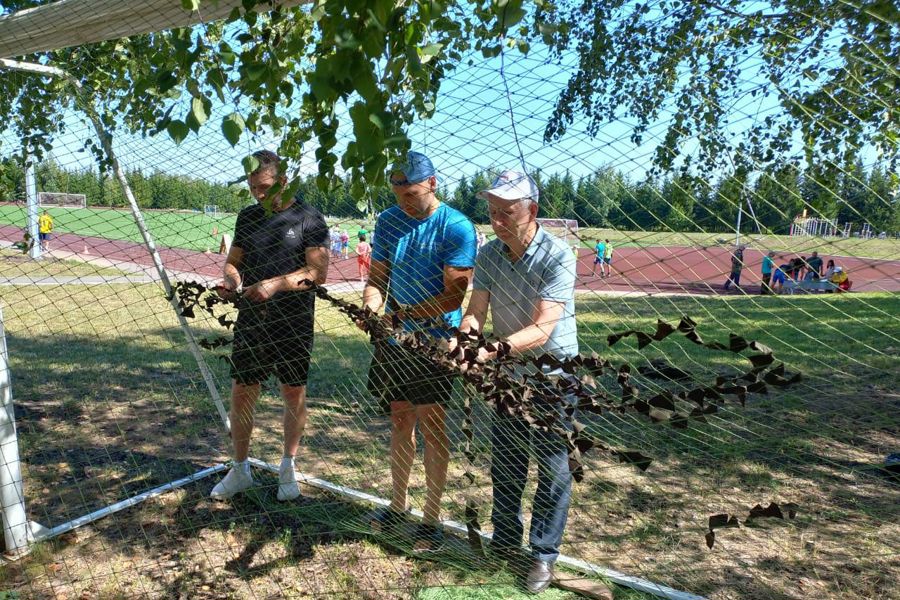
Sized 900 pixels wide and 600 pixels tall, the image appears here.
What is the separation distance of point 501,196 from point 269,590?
5.77ft

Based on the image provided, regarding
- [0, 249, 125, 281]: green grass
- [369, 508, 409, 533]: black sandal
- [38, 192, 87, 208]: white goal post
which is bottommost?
[369, 508, 409, 533]: black sandal

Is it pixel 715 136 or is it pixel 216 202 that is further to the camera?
pixel 216 202

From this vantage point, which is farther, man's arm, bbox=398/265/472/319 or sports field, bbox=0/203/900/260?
man's arm, bbox=398/265/472/319

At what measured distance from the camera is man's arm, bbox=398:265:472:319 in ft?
7.97

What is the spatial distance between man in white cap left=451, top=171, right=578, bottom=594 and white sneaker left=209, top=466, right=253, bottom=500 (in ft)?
4.63

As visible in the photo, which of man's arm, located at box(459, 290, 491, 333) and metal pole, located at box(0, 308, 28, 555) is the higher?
man's arm, located at box(459, 290, 491, 333)

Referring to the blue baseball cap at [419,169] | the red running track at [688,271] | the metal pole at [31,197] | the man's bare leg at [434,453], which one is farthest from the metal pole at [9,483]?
the red running track at [688,271]

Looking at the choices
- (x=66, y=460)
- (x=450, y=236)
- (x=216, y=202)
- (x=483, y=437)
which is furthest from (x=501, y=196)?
(x=66, y=460)

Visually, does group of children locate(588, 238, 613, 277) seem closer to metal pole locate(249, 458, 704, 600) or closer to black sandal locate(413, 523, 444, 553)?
metal pole locate(249, 458, 704, 600)

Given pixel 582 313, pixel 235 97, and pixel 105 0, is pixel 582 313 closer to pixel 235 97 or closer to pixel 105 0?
pixel 235 97

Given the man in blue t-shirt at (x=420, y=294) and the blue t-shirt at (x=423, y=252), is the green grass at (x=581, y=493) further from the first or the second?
the blue t-shirt at (x=423, y=252)

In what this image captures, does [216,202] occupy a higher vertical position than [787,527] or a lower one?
higher

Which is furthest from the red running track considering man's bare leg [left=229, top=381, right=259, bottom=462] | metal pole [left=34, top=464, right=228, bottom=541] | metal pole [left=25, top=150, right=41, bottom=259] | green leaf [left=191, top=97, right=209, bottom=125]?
metal pole [left=25, top=150, right=41, bottom=259]

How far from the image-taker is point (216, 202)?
3131 mm
